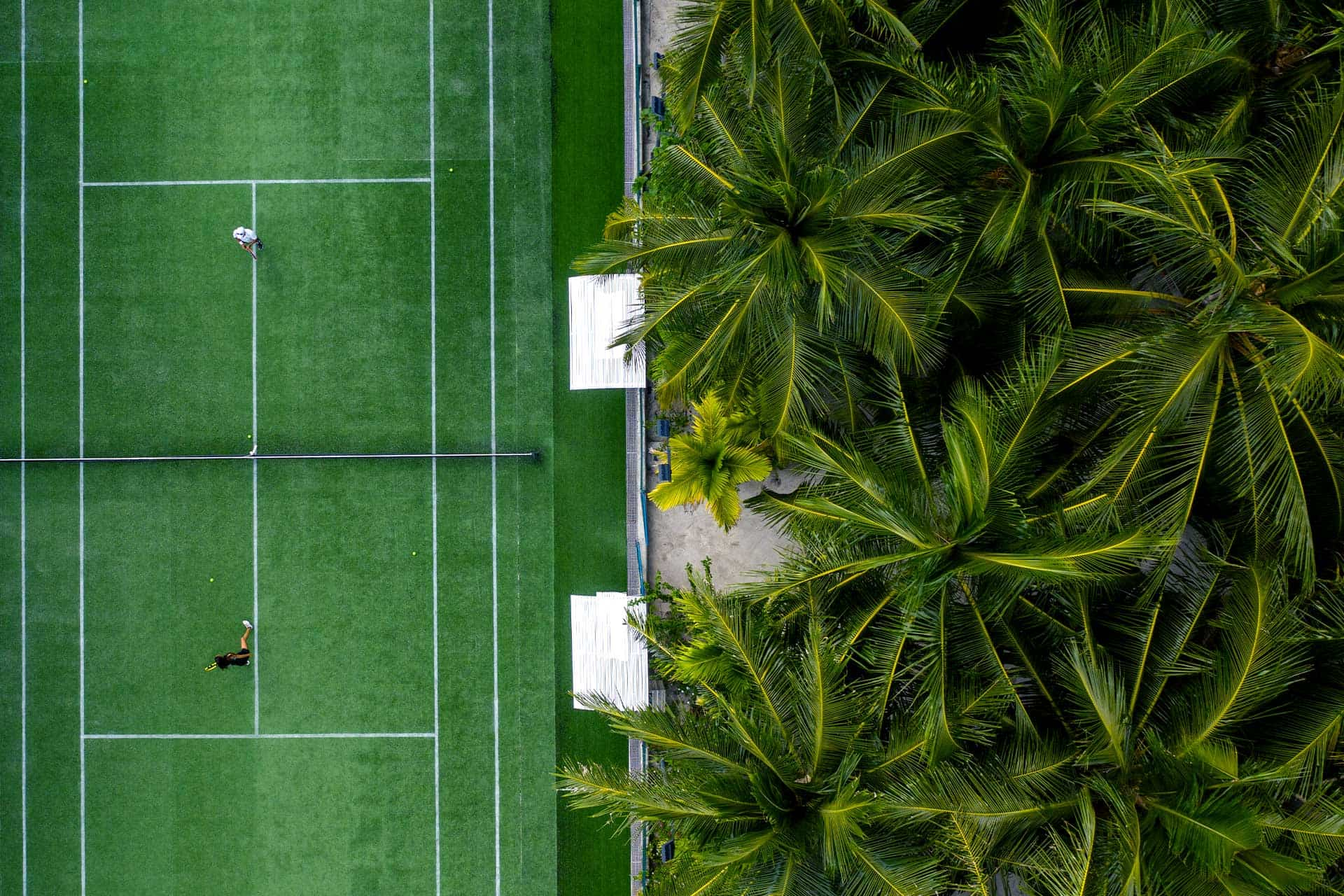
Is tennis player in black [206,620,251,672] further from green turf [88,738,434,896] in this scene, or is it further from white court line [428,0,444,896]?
white court line [428,0,444,896]

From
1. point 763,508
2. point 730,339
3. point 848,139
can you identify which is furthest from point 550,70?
point 763,508

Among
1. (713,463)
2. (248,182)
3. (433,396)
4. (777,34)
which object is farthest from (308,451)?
(777,34)

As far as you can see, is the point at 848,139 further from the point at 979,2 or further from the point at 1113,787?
the point at 1113,787

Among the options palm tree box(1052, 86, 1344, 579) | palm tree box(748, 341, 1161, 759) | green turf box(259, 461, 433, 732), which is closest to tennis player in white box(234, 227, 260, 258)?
green turf box(259, 461, 433, 732)

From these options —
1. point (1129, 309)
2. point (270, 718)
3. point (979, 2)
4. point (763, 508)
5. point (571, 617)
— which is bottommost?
point (270, 718)

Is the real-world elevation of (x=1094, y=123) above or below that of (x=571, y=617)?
above

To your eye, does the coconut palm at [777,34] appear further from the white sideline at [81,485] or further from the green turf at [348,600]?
the white sideline at [81,485]

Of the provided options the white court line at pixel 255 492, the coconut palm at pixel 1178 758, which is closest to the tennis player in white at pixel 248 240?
the white court line at pixel 255 492
